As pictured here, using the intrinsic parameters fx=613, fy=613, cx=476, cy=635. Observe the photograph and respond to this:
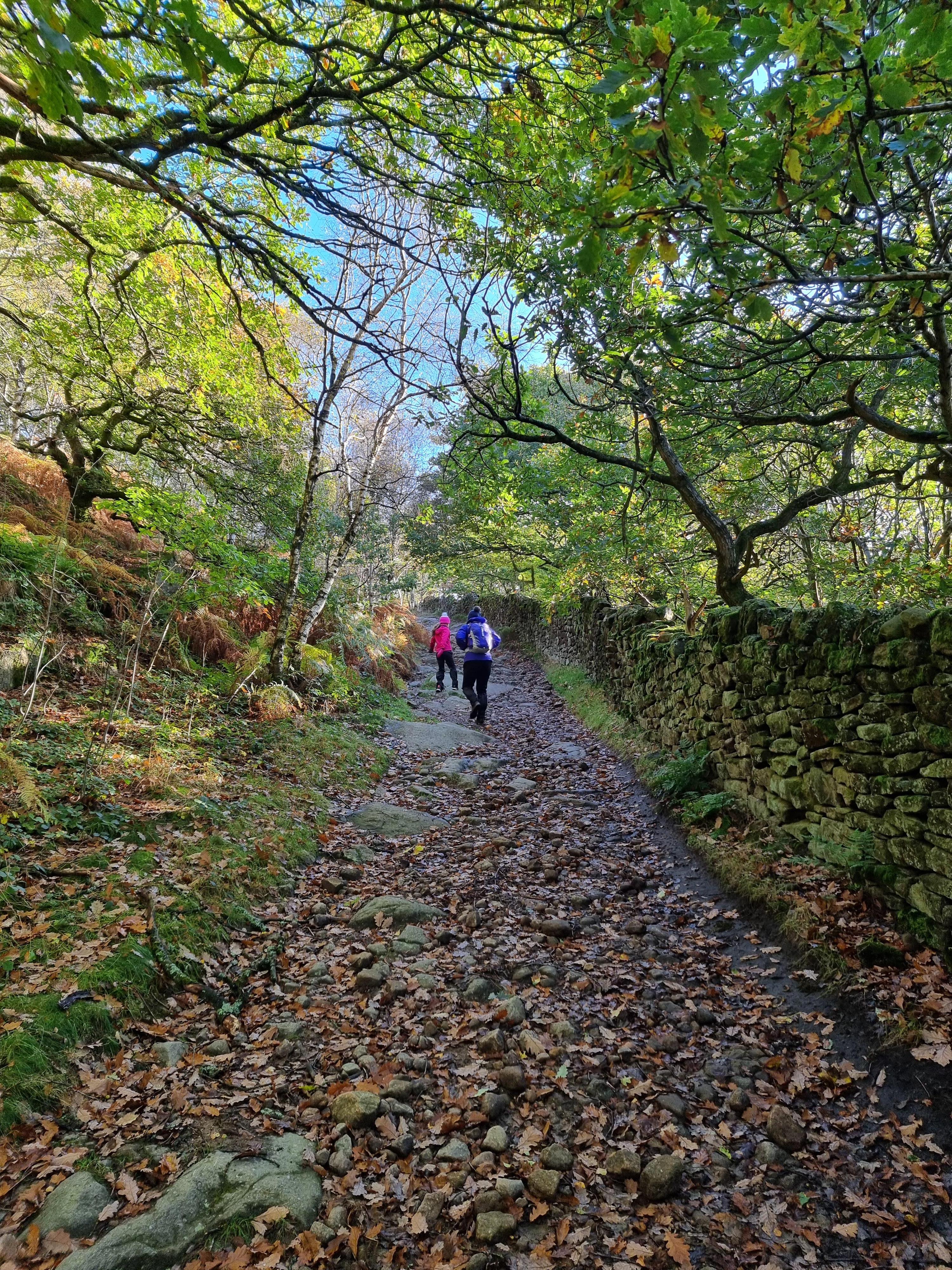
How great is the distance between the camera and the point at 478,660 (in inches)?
483

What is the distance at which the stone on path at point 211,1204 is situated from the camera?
2.24 m

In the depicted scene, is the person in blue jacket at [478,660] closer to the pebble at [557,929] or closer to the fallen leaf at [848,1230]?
the pebble at [557,929]

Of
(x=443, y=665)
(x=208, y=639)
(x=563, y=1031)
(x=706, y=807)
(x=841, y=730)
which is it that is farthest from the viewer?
(x=443, y=665)

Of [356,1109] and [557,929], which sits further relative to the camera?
[557,929]

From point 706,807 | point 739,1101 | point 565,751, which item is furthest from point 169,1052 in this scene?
point 565,751

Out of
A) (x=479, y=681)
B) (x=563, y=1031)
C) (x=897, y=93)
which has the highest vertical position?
(x=897, y=93)

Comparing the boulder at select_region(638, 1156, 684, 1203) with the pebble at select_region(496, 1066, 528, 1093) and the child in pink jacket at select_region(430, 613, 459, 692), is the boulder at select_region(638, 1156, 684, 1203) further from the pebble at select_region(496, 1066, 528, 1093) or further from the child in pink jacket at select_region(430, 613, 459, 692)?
the child in pink jacket at select_region(430, 613, 459, 692)

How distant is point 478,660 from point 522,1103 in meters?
9.27

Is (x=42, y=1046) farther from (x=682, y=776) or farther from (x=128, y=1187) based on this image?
(x=682, y=776)

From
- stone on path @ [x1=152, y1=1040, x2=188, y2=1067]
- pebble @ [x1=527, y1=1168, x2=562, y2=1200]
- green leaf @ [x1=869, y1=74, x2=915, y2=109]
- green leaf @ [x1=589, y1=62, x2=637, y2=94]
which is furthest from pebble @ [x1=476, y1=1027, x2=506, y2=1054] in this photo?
green leaf @ [x1=869, y1=74, x2=915, y2=109]

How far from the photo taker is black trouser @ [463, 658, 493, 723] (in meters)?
12.3

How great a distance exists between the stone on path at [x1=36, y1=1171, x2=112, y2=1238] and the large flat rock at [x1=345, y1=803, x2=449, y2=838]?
4200mm

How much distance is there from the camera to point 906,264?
3736mm

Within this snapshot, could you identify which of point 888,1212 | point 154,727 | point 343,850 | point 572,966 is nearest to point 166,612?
point 154,727
